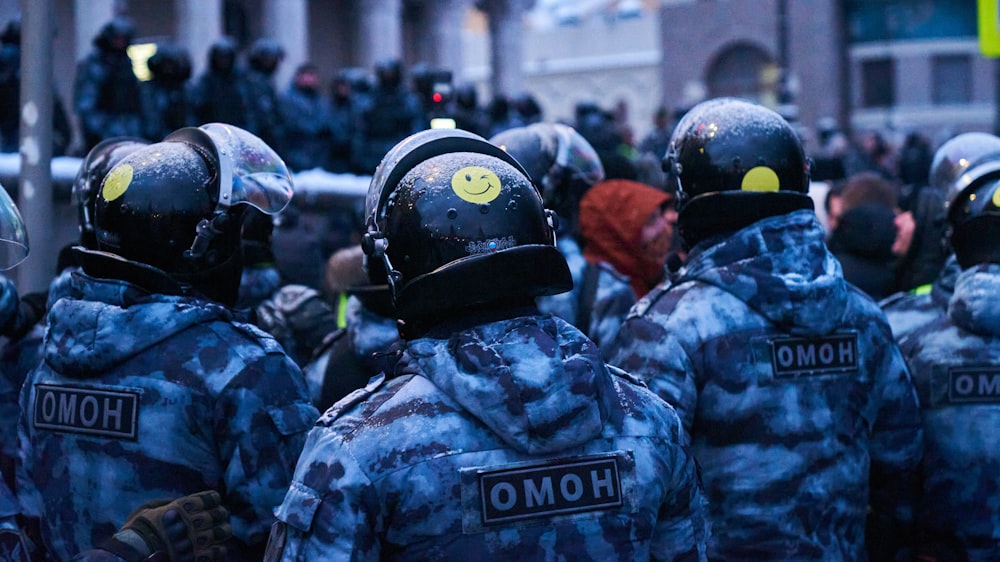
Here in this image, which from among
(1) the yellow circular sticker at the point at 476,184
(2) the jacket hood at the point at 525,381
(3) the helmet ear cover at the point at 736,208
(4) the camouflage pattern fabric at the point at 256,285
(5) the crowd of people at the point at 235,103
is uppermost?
(5) the crowd of people at the point at 235,103

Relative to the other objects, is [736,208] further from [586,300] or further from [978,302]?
[586,300]

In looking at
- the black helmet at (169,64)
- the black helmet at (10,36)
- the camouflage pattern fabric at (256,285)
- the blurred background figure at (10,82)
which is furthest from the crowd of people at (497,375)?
the black helmet at (10,36)

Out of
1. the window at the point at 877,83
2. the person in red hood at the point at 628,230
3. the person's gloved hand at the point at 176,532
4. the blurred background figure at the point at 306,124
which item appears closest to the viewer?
the person's gloved hand at the point at 176,532

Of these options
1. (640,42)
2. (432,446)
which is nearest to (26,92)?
(432,446)

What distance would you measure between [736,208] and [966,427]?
3.37ft

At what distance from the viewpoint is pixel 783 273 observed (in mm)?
3352

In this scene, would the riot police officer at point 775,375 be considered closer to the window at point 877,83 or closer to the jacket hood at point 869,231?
the jacket hood at point 869,231

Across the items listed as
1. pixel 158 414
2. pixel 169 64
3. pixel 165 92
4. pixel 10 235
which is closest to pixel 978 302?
pixel 158 414

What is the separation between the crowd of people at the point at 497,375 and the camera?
214 cm

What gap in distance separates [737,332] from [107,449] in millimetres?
1686

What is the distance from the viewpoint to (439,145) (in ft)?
7.79

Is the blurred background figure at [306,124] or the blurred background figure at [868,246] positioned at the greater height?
the blurred background figure at [306,124]

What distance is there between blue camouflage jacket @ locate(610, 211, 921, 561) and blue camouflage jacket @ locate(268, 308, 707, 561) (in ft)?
3.54

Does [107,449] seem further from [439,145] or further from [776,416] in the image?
[776,416]
